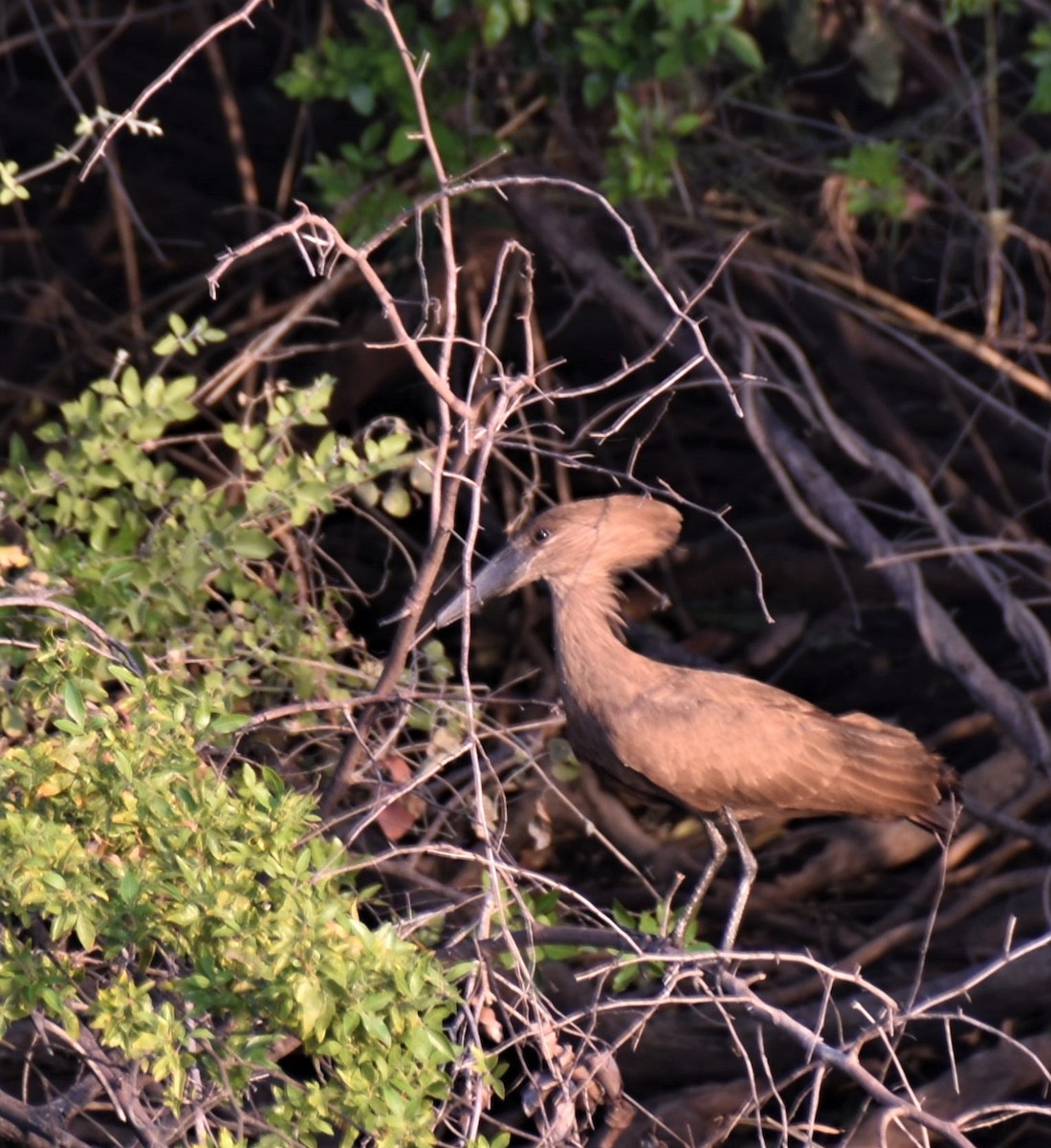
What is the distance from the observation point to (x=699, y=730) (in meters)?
3.94

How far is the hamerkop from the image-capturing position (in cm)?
394

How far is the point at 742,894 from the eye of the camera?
13.3 feet

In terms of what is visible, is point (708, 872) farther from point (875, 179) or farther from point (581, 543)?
point (875, 179)

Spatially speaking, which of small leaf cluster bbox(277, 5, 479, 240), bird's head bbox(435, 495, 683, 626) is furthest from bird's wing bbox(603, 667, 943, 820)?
small leaf cluster bbox(277, 5, 479, 240)

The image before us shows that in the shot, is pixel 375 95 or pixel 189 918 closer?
pixel 189 918

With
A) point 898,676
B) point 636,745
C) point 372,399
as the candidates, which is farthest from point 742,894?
point 372,399

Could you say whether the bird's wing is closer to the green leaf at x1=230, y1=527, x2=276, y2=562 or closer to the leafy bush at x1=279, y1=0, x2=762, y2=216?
the green leaf at x1=230, y1=527, x2=276, y2=562

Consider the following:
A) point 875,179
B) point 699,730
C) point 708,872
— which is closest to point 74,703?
point 699,730

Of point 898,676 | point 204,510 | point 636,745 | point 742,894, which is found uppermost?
point 204,510

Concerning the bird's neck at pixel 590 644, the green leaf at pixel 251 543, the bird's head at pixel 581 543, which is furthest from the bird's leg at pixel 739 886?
the green leaf at pixel 251 543

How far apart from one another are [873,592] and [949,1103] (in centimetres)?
196

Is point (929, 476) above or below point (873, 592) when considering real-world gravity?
above

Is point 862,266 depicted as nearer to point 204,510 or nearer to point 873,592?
point 873,592

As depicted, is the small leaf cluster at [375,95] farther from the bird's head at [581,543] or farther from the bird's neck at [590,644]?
the bird's neck at [590,644]
